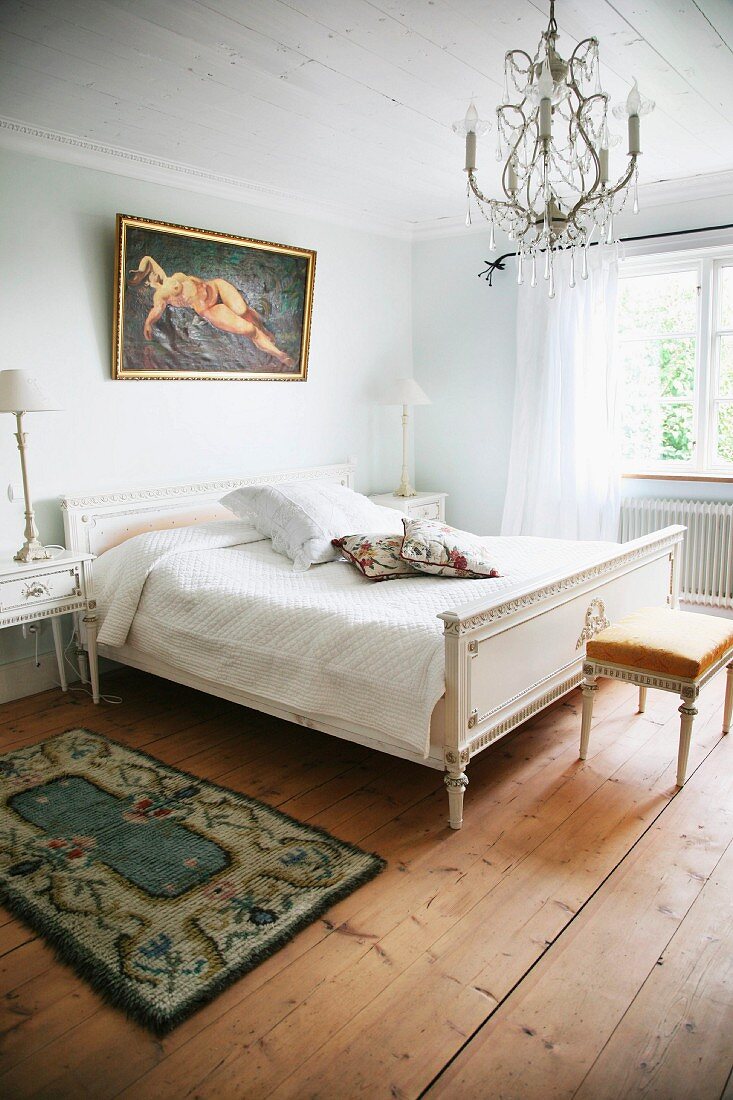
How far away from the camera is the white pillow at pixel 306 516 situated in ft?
11.6

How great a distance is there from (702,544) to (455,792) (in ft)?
8.80

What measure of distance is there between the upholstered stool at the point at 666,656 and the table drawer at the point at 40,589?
2.12m

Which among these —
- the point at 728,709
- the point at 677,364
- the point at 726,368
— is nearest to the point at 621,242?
the point at 677,364

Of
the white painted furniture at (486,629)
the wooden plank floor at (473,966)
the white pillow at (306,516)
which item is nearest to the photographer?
the wooden plank floor at (473,966)

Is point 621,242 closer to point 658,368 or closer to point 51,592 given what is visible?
point 658,368

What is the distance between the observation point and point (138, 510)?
12.5 feet

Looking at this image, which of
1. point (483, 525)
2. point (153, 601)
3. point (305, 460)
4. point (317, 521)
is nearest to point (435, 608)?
point (317, 521)

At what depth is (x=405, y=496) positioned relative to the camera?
5.17 m

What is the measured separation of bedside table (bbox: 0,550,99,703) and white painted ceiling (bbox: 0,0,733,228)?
1767 mm

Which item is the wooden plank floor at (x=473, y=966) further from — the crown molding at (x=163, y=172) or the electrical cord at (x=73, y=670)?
the crown molding at (x=163, y=172)

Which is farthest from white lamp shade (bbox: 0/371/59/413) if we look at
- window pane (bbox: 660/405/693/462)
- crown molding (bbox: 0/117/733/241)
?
window pane (bbox: 660/405/693/462)

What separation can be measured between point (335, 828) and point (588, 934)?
82 cm

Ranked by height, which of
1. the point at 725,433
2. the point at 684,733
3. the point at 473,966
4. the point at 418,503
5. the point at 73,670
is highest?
the point at 725,433

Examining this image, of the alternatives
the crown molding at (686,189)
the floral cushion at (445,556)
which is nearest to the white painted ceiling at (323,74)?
the crown molding at (686,189)
